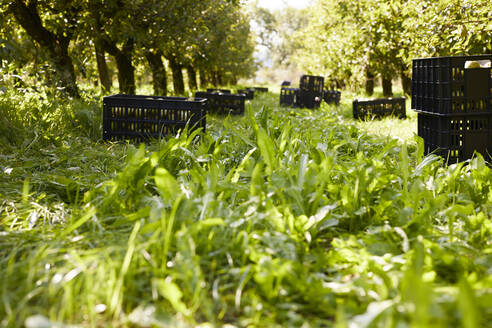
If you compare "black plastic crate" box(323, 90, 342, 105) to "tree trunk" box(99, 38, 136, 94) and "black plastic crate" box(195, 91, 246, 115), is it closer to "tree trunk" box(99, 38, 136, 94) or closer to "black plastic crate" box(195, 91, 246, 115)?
"black plastic crate" box(195, 91, 246, 115)

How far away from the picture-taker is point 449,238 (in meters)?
2.27

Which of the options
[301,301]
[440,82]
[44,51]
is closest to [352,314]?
[301,301]

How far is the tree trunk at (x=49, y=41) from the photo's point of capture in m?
7.59

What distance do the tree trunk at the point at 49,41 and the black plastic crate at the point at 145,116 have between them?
8.33 ft

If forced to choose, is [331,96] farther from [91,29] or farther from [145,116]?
[145,116]

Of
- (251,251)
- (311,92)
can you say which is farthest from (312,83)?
(251,251)

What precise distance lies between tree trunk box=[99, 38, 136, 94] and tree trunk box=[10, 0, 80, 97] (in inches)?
62.9

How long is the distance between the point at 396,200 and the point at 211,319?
158cm

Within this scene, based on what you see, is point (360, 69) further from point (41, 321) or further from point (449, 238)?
point (41, 321)

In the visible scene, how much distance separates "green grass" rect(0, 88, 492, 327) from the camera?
1594 mm

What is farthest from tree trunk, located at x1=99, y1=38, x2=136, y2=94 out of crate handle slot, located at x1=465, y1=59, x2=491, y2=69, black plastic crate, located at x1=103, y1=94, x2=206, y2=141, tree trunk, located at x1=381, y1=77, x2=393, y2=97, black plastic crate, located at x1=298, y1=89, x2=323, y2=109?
tree trunk, located at x1=381, y1=77, x2=393, y2=97

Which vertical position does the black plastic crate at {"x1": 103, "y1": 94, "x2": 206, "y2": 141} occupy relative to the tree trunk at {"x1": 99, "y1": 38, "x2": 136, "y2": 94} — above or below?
below

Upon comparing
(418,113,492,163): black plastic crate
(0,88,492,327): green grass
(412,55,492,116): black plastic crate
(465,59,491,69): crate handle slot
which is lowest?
(0,88,492,327): green grass

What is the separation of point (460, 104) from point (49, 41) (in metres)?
6.90
